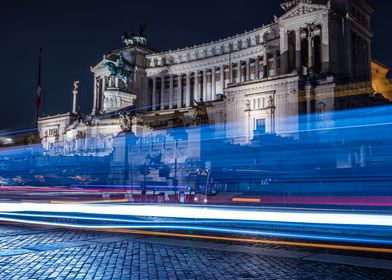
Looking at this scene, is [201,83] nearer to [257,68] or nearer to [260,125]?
[257,68]

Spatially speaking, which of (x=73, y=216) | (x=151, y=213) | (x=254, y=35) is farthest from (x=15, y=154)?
(x=254, y=35)

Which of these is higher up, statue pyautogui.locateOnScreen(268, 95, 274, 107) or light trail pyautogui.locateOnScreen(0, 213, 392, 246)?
statue pyautogui.locateOnScreen(268, 95, 274, 107)

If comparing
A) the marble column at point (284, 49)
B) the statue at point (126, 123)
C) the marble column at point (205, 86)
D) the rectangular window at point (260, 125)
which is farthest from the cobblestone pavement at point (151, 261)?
the marble column at point (205, 86)

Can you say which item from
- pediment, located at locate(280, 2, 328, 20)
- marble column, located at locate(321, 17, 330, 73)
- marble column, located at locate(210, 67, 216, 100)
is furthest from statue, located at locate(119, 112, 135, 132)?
marble column, located at locate(321, 17, 330, 73)

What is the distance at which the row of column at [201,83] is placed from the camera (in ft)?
268

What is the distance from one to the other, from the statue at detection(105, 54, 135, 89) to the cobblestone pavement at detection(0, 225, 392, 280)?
3052 inches

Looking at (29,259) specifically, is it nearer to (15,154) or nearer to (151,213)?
(151,213)

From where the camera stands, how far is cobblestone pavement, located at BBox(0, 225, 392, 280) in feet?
29.2

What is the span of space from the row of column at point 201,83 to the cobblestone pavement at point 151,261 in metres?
66.8

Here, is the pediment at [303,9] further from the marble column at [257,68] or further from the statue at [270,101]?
the statue at [270,101]

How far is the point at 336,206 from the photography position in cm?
1424

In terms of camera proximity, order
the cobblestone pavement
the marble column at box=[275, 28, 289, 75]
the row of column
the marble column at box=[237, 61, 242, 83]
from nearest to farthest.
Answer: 1. the cobblestone pavement
2. the marble column at box=[275, 28, 289, 75]
3. the row of column
4. the marble column at box=[237, 61, 242, 83]

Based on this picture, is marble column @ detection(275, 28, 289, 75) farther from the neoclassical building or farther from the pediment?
the pediment

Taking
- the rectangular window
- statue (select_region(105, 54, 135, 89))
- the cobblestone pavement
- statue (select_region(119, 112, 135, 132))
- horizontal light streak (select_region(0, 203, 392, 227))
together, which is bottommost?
the cobblestone pavement
